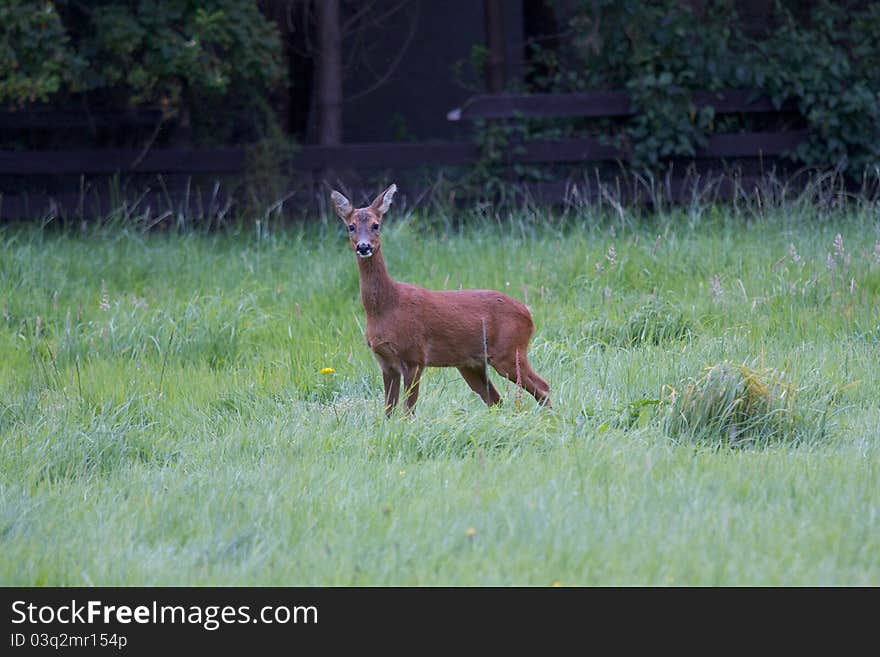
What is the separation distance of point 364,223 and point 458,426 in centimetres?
120

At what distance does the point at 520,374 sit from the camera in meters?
6.04

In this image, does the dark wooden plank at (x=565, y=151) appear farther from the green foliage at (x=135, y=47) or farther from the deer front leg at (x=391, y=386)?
the deer front leg at (x=391, y=386)

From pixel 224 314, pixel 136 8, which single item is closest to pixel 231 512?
pixel 224 314

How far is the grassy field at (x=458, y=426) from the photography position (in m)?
4.09

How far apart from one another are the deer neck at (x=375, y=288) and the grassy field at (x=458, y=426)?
1.84 ft

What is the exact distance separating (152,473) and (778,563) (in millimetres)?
2770

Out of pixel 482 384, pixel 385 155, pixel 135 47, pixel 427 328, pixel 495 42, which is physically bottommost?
pixel 482 384

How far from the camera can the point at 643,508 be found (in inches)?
174

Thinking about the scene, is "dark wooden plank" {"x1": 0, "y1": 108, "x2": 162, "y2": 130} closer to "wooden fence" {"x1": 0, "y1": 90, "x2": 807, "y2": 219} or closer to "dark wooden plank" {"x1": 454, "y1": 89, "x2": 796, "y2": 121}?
"wooden fence" {"x1": 0, "y1": 90, "x2": 807, "y2": 219}

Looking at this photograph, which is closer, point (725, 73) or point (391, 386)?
point (391, 386)

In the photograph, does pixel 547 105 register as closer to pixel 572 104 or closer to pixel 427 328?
pixel 572 104

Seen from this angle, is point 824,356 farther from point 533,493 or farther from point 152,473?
point 152,473

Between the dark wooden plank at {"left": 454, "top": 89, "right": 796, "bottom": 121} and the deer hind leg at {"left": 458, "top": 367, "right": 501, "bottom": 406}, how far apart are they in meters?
6.86

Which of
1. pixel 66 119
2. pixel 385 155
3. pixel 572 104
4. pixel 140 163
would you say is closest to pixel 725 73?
pixel 572 104
